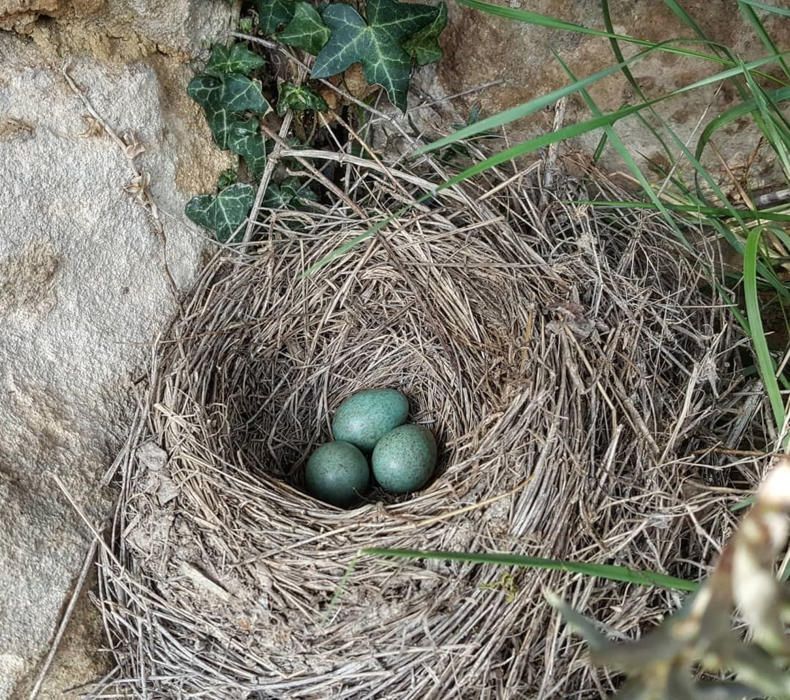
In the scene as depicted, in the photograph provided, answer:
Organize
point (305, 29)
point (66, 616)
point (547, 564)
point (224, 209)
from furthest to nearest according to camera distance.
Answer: point (224, 209) → point (305, 29) → point (66, 616) → point (547, 564)

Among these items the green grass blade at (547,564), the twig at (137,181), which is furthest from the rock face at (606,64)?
the green grass blade at (547,564)

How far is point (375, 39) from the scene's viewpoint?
1.66m

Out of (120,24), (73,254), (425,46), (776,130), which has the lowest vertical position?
(776,130)

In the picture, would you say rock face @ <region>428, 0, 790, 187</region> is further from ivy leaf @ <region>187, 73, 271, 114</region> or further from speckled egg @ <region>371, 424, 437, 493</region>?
speckled egg @ <region>371, 424, 437, 493</region>

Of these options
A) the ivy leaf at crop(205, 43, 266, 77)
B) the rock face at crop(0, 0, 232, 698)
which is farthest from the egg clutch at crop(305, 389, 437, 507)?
Result: the ivy leaf at crop(205, 43, 266, 77)

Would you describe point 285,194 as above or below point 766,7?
below

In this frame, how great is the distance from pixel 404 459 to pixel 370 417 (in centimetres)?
16

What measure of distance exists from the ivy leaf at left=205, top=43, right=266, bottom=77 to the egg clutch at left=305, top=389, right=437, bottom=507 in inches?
28.6

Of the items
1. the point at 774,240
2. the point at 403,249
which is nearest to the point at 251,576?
the point at 403,249

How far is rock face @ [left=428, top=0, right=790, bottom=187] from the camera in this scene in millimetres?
1640

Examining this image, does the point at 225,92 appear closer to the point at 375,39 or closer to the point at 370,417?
the point at 375,39

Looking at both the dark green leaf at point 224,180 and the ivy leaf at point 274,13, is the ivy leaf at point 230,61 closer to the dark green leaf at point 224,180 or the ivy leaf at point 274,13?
the ivy leaf at point 274,13

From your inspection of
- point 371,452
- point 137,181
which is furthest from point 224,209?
point 371,452

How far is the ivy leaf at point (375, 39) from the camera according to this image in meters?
1.65
